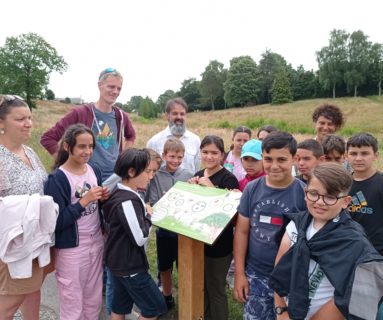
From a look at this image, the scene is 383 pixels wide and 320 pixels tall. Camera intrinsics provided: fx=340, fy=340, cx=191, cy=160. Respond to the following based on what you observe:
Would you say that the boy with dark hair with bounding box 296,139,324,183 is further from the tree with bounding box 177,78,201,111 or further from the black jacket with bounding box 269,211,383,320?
the tree with bounding box 177,78,201,111

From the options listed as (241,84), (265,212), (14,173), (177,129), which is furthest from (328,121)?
(241,84)

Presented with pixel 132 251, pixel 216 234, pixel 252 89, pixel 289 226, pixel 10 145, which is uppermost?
→ pixel 252 89

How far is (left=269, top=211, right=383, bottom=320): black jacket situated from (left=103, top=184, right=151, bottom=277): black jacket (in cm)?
113

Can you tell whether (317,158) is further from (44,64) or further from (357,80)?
(357,80)

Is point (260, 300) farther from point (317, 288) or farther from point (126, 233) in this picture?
point (126, 233)

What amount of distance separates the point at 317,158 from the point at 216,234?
56.6 inches

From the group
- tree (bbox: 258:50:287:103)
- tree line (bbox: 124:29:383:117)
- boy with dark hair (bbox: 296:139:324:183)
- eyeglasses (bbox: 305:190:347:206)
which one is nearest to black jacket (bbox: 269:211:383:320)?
eyeglasses (bbox: 305:190:347:206)

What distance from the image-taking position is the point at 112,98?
12.8 ft

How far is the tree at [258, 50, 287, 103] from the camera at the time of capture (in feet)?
255

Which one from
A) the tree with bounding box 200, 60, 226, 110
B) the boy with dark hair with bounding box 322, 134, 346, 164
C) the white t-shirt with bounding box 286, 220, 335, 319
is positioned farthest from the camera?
the tree with bounding box 200, 60, 226, 110

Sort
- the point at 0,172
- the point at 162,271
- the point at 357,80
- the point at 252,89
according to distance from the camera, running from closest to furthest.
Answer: the point at 0,172, the point at 162,271, the point at 357,80, the point at 252,89

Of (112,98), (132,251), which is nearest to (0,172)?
(132,251)

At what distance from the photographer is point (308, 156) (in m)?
3.39

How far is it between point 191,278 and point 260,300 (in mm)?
617
